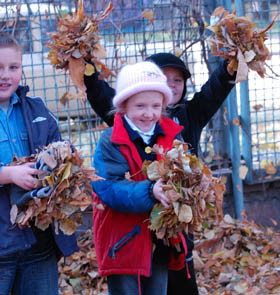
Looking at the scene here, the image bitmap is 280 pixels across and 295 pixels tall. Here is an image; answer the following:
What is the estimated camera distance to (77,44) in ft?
9.66

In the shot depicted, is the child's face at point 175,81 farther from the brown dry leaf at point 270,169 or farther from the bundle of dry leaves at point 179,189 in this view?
the brown dry leaf at point 270,169

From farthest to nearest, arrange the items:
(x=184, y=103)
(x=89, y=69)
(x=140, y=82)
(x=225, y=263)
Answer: (x=225, y=263) < (x=184, y=103) < (x=89, y=69) < (x=140, y=82)

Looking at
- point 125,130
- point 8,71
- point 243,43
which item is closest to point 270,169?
point 243,43

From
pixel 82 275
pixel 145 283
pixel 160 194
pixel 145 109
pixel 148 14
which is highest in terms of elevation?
pixel 148 14

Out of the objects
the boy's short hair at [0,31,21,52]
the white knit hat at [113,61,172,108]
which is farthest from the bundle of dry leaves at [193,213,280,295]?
the boy's short hair at [0,31,21,52]

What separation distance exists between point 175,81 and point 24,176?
52.9 inches

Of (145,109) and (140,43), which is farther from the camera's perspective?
(140,43)

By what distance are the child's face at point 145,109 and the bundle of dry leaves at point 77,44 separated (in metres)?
0.42

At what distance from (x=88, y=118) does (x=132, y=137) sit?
83.7 inches

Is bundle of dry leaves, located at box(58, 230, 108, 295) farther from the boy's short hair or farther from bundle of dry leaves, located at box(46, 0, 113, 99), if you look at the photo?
the boy's short hair

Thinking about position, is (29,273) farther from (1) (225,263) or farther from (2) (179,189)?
(1) (225,263)

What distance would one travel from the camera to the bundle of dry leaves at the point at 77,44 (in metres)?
2.91

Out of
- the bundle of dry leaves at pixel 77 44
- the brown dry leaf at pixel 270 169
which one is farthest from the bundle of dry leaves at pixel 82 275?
the brown dry leaf at pixel 270 169

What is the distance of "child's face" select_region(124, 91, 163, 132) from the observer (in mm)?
2736
